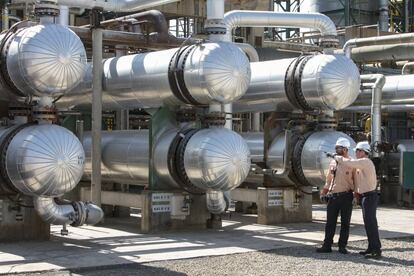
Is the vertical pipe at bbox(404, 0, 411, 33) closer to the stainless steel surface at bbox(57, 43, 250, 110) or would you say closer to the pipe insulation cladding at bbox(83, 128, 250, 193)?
the stainless steel surface at bbox(57, 43, 250, 110)

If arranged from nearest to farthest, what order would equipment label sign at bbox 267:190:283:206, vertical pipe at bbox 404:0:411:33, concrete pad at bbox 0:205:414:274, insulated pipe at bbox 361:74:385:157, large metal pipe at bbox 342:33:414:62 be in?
1. concrete pad at bbox 0:205:414:274
2. equipment label sign at bbox 267:190:283:206
3. insulated pipe at bbox 361:74:385:157
4. large metal pipe at bbox 342:33:414:62
5. vertical pipe at bbox 404:0:411:33

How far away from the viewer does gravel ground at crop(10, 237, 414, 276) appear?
313 inches

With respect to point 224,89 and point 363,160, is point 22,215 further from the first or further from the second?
point 363,160

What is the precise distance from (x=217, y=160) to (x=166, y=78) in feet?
5.20

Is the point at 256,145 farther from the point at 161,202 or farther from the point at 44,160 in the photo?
the point at 44,160

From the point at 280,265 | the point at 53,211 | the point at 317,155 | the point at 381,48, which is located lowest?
the point at 280,265

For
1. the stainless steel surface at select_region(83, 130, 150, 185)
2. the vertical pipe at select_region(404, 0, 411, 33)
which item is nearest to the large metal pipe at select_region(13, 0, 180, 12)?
the stainless steel surface at select_region(83, 130, 150, 185)

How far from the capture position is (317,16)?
13930mm

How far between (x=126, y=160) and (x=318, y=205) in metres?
6.27

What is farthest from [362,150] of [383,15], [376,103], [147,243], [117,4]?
[383,15]

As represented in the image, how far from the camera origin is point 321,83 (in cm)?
1184

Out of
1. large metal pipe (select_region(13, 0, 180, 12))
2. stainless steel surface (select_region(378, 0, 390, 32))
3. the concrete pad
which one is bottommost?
the concrete pad

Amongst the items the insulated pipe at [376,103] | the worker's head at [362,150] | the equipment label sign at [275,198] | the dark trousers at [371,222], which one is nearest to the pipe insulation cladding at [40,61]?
the worker's head at [362,150]

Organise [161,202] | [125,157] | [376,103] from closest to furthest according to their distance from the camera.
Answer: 1. [161,202]
2. [125,157]
3. [376,103]
